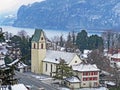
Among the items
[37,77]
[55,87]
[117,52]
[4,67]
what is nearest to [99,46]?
[117,52]

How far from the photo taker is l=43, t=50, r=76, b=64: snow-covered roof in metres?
35.3

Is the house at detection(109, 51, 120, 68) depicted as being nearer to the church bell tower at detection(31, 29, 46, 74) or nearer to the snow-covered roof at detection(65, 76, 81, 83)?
the church bell tower at detection(31, 29, 46, 74)

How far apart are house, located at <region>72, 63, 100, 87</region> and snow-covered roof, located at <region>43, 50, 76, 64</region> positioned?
1.69 m

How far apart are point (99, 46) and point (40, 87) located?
21.1 metres

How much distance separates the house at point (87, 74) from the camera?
32781mm

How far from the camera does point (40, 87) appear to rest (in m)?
30.0

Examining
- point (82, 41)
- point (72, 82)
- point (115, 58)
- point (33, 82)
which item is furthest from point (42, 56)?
point (82, 41)

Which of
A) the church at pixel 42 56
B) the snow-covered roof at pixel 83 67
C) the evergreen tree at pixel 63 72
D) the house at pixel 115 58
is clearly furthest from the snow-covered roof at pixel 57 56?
the house at pixel 115 58

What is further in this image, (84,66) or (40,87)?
(84,66)

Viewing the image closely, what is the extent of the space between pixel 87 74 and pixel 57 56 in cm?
459

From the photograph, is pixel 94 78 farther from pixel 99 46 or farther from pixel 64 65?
pixel 99 46

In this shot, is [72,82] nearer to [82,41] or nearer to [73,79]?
[73,79]

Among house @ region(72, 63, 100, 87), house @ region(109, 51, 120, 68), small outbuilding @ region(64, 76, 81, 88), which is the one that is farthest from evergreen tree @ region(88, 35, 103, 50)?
small outbuilding @ region(64, 76, 81, 88)

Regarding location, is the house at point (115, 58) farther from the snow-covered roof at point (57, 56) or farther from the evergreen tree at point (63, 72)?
the evergreen tree at point (63, 72)
